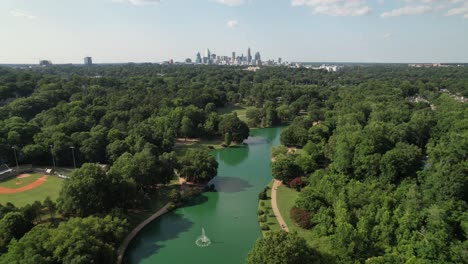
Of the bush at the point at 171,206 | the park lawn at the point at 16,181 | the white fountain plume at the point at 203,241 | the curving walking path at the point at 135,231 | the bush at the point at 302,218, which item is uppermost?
the park lawn at the point at 16,181

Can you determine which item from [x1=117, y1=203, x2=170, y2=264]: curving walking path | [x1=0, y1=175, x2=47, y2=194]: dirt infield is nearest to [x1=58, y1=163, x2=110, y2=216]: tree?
[x1=117, y1=203, x2=170, y2=264]: curving walking path

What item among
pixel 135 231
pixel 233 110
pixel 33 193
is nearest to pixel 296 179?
pixel 135 231

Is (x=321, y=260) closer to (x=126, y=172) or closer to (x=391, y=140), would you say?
(x=126, y=172)

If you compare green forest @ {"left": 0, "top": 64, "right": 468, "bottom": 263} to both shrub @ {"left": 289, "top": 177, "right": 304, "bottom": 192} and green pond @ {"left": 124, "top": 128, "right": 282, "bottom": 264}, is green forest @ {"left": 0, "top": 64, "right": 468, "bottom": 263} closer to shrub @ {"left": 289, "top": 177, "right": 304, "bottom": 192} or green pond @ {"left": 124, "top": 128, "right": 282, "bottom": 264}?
shrub @ {"left": 289, "top": 177, "right": 304, "bottom": 192}

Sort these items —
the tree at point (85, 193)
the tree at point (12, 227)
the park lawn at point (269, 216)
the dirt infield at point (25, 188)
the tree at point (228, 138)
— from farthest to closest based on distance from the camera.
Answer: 1. the tree at point (228, 138)
2. the dirt infield at point (25, 188)
3. the park lawn at point (269, 216)
4. the tree at point (85, 193)
5. the tree at point (12, 227)

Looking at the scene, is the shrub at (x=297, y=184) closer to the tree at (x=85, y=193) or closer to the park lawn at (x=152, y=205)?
the park lawn at (x=152, y=205)

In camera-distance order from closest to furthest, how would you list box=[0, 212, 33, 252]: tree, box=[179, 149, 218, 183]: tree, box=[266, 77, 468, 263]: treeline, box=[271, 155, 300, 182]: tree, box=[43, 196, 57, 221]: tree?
box=[266, 77, 468, 263]: treeline
box=[0, 212, 33, 252]: tree
box=[43, 196, 57, 221]: tree
box=[179, 149, 218, 183]: tree
box=[271, 155, 300, 182]: tree

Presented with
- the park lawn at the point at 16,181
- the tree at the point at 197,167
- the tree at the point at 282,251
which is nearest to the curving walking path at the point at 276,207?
the tree at the point at 197,167
